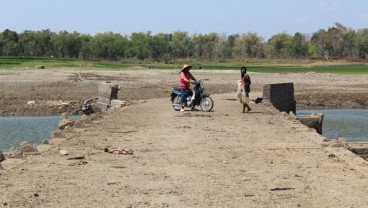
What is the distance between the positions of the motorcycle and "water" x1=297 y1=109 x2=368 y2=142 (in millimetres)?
4816

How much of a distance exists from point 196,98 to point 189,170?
385 inches

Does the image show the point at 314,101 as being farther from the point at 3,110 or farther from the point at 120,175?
the point at 120,175

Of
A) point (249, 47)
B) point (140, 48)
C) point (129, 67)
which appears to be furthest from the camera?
point (249, 47)

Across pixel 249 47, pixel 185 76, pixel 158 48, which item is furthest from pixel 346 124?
pixel 249 47

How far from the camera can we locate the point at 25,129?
22.9 metres

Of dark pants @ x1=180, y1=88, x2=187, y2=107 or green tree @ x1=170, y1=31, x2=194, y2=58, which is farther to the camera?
green tree @ x1=170, y1=31, x2=194, y2=58

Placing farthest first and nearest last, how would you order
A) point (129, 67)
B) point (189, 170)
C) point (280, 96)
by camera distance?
1. point (129, 67)
2. point (280, 96)
3. point (189, 170)

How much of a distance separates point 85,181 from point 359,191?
3.33 meters

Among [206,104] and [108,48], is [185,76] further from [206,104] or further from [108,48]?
[108,48]

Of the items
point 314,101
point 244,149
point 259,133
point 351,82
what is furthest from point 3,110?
point 351,82

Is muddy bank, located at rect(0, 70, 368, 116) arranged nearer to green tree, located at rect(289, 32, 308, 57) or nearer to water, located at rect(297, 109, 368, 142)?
water, located at rect(297, 109, 368, 142)

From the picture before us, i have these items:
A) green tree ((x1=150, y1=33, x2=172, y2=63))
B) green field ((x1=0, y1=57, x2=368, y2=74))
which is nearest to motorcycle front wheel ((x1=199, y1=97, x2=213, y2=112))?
green field ((x1=0, y1=57, x2=368, y2=74))

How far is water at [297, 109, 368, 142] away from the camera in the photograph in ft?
71.9

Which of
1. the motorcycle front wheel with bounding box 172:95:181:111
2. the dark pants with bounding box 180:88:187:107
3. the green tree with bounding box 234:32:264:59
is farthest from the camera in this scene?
the green tree with bounding box 234:32:264:59
